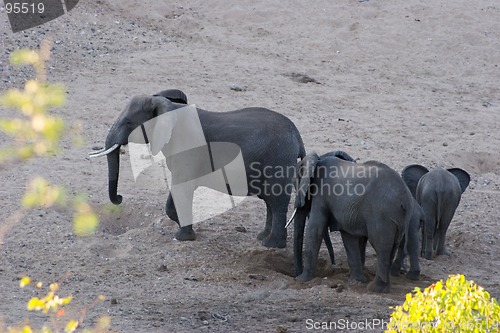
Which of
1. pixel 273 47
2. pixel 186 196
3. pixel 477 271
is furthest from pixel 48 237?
pixel 273 47

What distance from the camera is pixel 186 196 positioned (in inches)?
362

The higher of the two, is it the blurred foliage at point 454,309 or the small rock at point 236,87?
the blurred foliage at point 454,309

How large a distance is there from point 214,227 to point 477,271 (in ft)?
7.91

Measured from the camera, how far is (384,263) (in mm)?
7945

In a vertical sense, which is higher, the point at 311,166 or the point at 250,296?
the point at 311,166

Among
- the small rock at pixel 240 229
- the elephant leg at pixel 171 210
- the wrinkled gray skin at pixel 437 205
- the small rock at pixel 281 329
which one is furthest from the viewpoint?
the small rock at pixel 240 229

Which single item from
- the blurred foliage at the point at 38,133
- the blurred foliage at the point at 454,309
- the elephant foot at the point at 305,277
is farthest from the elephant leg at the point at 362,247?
the blurred foliage at the point at 454,309

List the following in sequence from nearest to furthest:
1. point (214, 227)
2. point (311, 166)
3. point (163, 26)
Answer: point (311, 166), point (214, 227), point (163, 26)

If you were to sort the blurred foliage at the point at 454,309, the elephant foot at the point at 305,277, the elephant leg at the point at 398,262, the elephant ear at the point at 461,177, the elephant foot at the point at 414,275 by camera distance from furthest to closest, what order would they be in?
the elephant ear at the point at 461,177 → the elephant leg at the point at 398,262 → the elephant foot at the point at 414,275 → the elephant foot at the point at 305,277 → the blurred foliage at the point at 454,309

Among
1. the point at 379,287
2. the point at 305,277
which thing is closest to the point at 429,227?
the point at 379,287

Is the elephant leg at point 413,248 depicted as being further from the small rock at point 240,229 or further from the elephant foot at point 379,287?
the small rock at point 240,229

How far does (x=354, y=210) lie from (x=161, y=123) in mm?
2039

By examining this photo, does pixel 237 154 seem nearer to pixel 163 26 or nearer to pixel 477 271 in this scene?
pixel 477 271

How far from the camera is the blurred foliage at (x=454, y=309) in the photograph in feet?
15.5
